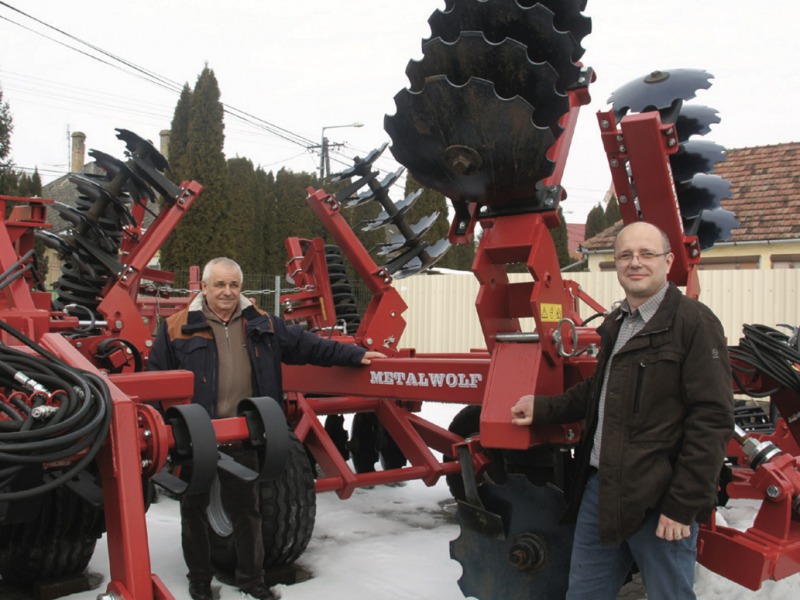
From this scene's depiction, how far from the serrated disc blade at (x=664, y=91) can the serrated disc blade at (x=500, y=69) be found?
1.10 meters

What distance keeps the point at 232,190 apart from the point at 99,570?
16.4 meters

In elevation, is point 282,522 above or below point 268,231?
below

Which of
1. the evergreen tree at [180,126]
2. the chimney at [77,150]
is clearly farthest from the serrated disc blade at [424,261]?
the chimney at [77,150]

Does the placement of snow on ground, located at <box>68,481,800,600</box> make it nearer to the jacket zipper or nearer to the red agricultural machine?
the red agricultural machine

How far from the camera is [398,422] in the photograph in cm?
542

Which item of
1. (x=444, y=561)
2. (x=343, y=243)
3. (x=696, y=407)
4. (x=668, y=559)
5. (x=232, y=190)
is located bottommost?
(x=444, y=561)

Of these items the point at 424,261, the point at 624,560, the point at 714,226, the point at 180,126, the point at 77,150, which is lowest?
the point at 624,560

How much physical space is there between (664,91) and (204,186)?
15.7m

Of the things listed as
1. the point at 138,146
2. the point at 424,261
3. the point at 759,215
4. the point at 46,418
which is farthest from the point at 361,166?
the point at 759,215

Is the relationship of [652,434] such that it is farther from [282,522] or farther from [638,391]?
[282,522]

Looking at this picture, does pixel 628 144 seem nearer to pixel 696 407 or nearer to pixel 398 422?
pixel 696 407

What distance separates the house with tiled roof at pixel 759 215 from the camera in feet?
50.8

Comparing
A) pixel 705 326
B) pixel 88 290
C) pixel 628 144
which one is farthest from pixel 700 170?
pixel 88 290

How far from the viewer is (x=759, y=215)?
16109 mm
